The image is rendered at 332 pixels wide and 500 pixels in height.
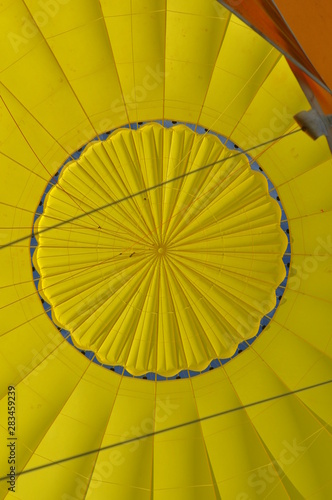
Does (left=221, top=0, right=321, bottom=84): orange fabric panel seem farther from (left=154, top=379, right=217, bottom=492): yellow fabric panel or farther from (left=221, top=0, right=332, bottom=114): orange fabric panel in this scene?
(left=154, top=379, right=217, bottom=492): yellow fabric panel

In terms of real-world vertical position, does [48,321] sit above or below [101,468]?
above

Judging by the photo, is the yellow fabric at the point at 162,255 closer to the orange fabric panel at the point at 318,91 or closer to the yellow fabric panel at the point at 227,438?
the yellow fabric panel at the point at 227,438

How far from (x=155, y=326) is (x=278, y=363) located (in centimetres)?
217

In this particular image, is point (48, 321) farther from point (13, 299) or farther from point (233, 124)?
point (233, 124)

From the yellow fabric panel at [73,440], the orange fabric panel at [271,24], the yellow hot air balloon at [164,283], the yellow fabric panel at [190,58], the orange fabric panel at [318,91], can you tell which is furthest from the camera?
the yellow fabric panel at [73,440]

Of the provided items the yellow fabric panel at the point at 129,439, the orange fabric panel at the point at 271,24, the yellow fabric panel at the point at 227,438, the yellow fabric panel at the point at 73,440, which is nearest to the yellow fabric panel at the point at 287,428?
the yellow fabric panel at the point at 227,438

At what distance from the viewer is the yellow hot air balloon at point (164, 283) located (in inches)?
389

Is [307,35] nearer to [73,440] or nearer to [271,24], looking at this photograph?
[271,24]

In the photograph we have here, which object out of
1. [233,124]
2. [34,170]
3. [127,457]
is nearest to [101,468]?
[127,457]

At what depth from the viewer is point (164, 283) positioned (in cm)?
1098

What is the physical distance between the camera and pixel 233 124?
33.1 feet

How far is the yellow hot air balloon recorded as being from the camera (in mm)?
9891

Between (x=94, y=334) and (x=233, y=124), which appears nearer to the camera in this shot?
(x=233, y=124)

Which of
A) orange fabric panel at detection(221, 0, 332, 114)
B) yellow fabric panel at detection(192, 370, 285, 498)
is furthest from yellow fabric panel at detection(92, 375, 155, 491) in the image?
orange fabric panel at detection(221, 0, 332, 114)
